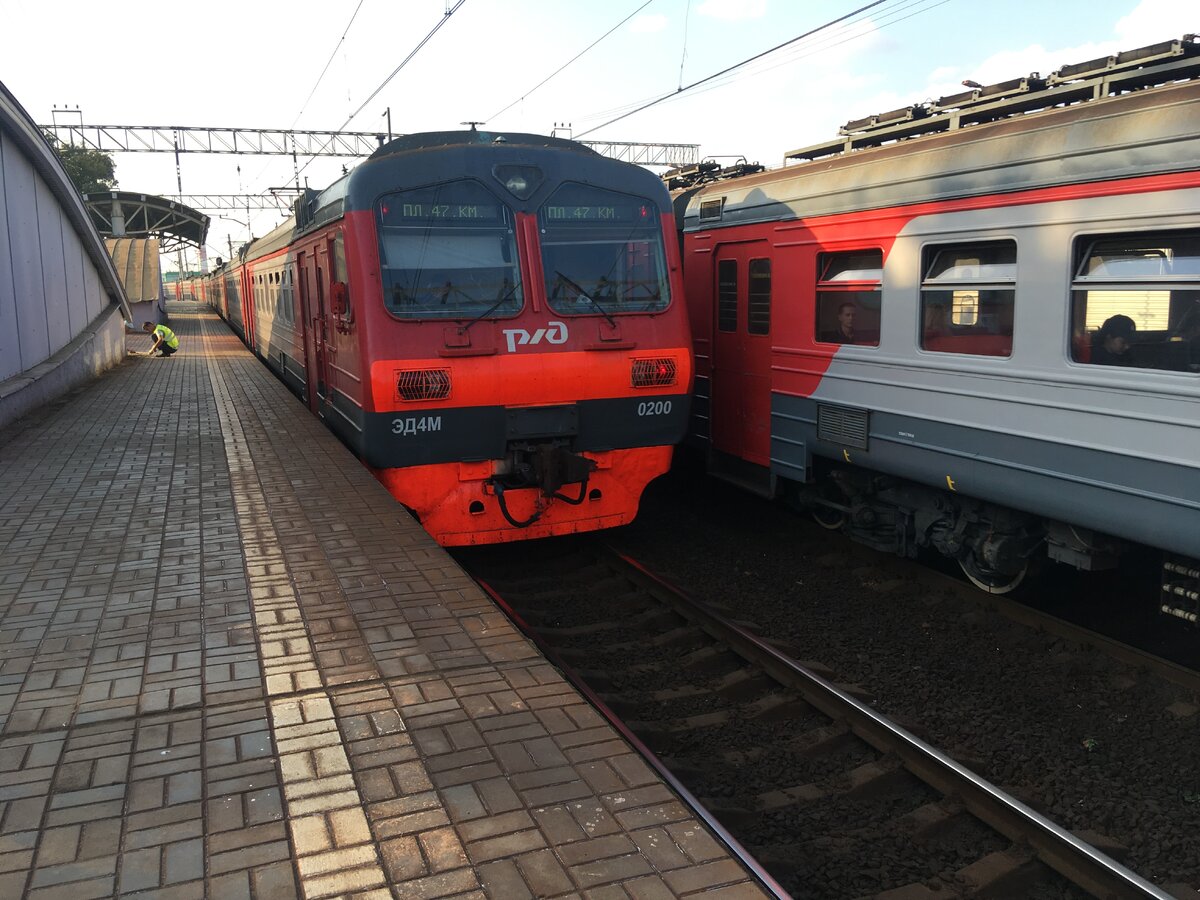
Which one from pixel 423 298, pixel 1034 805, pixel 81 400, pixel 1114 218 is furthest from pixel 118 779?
pixel 81 400

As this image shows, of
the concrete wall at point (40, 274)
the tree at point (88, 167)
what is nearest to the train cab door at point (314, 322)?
the concrete wall at point (40, 274)

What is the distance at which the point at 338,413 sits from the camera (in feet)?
29.5

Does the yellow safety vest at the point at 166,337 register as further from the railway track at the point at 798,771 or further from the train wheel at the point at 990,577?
the train wheel at the point at 990,577

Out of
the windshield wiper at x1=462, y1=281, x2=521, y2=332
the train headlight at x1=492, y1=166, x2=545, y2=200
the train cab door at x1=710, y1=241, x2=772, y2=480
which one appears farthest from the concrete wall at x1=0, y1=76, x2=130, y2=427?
the train cab door at x1=710, y1=241, x2=772, y2=480

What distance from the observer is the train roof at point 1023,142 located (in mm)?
5004

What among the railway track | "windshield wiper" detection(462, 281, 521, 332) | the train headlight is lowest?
the railway track

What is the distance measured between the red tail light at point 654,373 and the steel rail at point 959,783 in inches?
87.8

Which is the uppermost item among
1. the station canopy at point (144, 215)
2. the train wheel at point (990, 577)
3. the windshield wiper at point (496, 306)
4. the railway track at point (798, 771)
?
the station canopy at point (144, 215)

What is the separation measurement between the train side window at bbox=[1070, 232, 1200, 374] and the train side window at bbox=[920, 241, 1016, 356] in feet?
1.65

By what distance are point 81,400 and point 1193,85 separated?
15.1 meters

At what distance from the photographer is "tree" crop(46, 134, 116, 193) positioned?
53.7 meters

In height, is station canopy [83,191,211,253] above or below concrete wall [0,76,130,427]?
above

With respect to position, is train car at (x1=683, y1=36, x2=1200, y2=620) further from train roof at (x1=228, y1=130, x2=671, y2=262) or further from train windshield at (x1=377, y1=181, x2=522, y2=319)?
train windshield at (x1=377, y1=181, x2=522, y2=319)

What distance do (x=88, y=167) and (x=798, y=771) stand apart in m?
63.6
